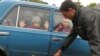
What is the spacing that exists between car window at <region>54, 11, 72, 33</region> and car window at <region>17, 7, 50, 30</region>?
17cm

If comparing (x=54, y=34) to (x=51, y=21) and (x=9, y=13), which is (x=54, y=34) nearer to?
(x=51, y=21)

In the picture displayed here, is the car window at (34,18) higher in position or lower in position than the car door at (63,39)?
higher

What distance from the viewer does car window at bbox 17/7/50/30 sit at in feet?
26.1

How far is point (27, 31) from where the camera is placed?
7852mm

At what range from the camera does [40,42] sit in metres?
7.86

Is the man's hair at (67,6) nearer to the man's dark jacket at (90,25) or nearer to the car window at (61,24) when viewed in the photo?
the man's dark jacket at (90,25)

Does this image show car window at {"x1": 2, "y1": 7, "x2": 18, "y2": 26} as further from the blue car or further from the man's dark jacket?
the man's dark jacket

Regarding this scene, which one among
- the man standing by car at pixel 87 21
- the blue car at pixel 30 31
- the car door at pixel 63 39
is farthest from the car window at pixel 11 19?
the man standing by car at pixel 87 21

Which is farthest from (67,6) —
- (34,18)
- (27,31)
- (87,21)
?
(34,18)

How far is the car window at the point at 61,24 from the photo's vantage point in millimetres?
8109

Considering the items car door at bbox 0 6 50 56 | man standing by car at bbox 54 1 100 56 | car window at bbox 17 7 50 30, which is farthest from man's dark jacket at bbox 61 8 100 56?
car window at bbox 17 7 50 30

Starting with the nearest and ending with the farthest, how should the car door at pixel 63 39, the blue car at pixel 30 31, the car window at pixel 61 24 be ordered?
the blue car at pixel 30 31 < the car door at pixel 63 39 < the car window at pixel 61 24

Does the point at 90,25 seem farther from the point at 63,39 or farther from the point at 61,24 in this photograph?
the point at 61,24

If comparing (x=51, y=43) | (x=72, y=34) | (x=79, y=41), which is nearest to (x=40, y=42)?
(x=51, y=43)
